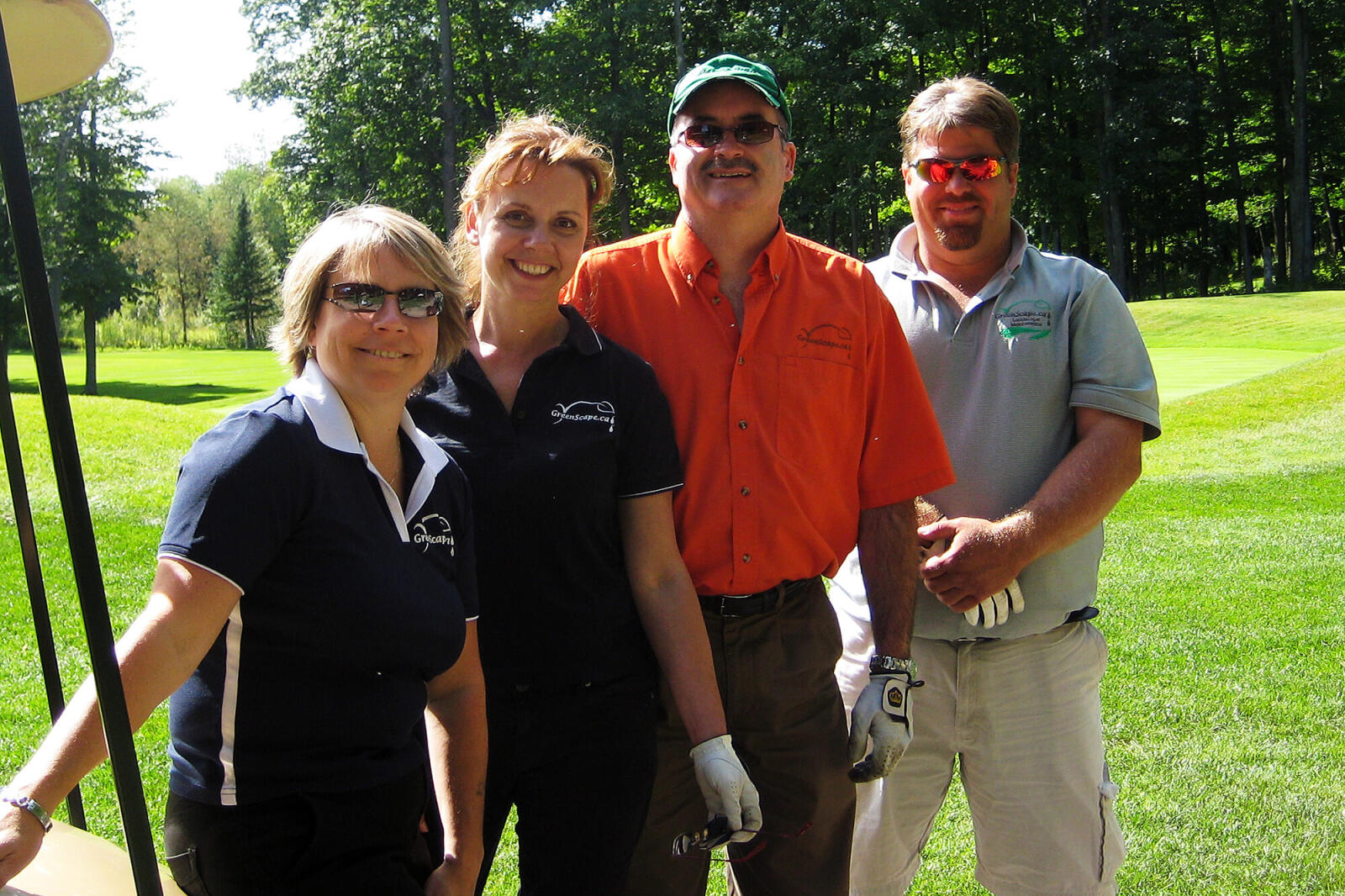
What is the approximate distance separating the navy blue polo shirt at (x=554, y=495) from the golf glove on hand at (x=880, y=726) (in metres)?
0.67

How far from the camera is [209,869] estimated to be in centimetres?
181

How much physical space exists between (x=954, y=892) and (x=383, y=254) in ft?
10.0

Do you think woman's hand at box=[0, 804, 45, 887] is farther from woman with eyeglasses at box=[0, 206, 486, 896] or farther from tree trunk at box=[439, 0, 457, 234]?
tree trunk at box=[439, 0, 457, 234]

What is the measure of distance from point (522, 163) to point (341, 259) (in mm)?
598

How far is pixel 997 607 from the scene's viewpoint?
3084 mm

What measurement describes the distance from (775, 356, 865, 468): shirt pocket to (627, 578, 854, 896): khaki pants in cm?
37

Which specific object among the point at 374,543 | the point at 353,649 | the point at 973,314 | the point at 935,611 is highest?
the point at 973,314

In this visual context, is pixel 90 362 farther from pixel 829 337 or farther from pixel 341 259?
pixel 341 259

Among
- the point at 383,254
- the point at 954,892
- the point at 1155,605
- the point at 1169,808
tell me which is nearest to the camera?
the point at 383,254

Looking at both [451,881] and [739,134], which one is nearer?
[451,881]

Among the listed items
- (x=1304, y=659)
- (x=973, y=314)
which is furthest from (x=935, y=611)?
(x=1304, y=659)

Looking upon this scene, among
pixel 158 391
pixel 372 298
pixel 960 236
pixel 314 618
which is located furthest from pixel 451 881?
pixel 158 391

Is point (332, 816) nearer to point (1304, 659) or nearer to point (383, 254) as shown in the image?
point (383, 254)

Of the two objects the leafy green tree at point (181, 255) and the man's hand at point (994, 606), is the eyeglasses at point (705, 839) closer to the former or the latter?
Answer: the man's hand at point (994, 606)
